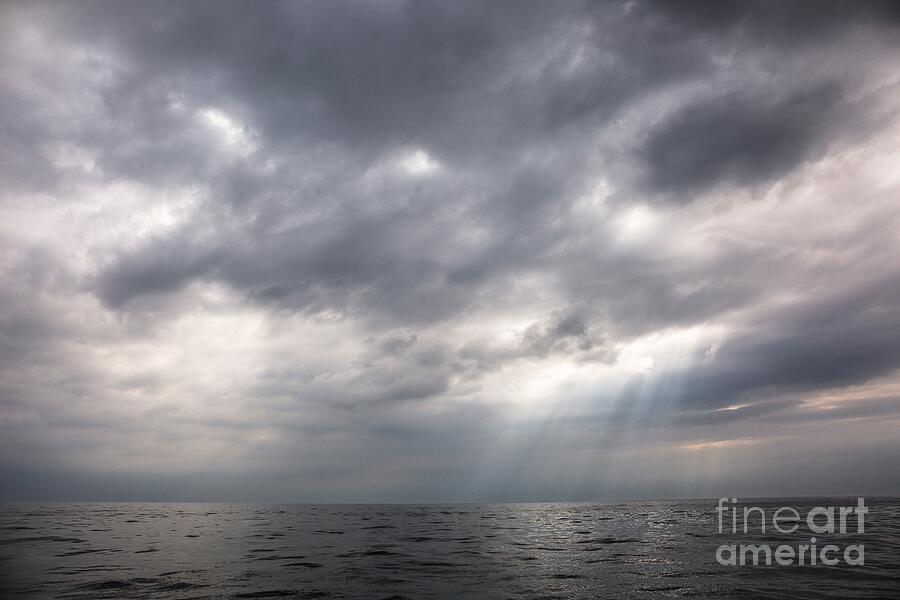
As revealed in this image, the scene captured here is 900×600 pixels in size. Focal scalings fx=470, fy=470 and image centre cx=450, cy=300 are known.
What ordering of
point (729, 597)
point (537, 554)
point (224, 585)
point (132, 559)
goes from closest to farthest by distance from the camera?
point (729, 597) < point (224, 585) < point (132, 559) < point (537, 554)

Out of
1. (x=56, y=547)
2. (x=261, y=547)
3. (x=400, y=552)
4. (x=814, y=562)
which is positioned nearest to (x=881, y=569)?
(x=814, y=562)

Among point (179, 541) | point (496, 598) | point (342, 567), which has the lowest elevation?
point (179, 541)

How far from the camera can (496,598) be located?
1564cm

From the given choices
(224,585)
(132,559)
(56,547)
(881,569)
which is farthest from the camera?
(56,547)

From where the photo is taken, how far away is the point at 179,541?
33375mm

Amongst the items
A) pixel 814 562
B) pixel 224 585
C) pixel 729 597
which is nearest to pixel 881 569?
pixel 814 562

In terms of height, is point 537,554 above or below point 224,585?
below

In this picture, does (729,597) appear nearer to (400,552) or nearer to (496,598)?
(496,598)

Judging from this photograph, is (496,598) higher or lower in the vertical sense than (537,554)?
higher

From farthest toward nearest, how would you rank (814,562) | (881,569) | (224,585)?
1. (814,562)
2. (881,569)
3. (224,585)

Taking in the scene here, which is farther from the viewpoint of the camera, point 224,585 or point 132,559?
point 132,559

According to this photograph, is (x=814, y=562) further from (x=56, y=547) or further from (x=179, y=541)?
(x=56, y=547)

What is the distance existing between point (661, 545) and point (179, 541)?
32676mm

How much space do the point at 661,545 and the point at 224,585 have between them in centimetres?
2500
